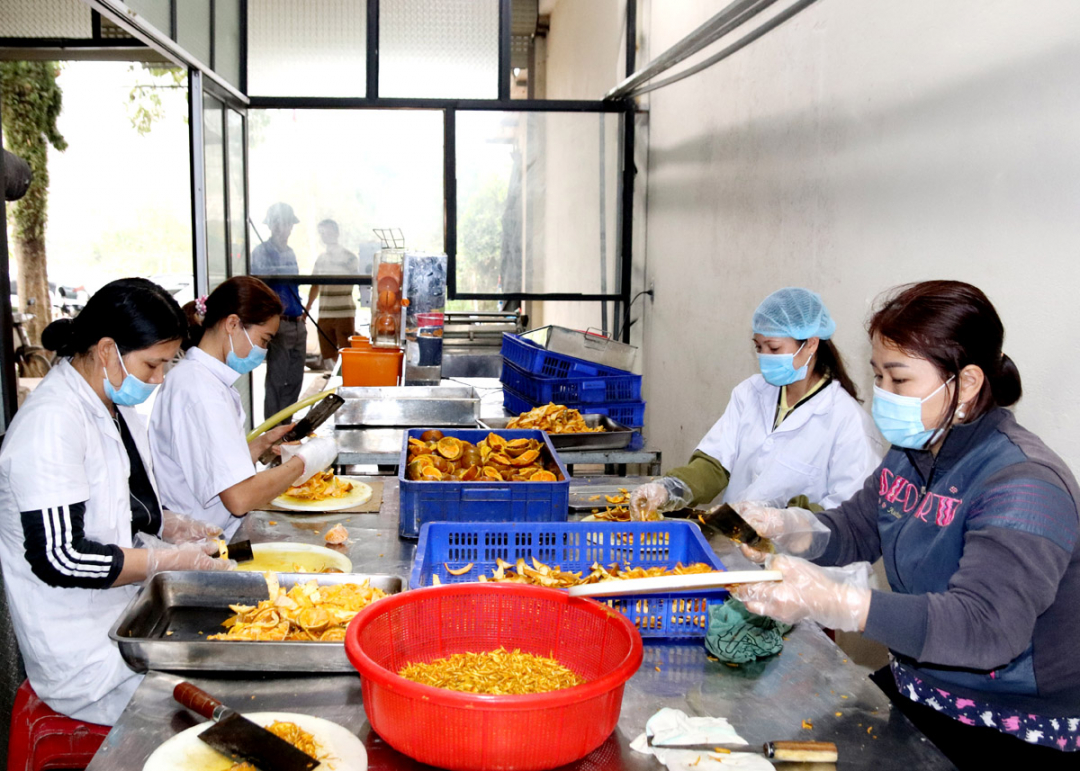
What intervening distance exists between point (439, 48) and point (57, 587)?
5.97m

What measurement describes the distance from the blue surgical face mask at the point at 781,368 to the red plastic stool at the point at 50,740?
2.29 m

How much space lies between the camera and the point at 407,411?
187 inches

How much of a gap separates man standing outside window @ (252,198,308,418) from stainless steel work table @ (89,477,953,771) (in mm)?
5508

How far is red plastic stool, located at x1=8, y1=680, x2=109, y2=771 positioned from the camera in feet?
7.24

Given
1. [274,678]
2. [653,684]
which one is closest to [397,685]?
[274,678]

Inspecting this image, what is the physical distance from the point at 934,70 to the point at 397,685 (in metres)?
2.77

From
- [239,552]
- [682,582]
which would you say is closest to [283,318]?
[239,552]

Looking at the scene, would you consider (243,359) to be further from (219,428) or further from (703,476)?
(703,476)

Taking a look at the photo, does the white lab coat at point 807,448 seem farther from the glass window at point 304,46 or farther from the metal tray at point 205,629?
the glass window at point 304,46

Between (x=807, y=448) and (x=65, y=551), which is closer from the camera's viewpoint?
(x=65, y=551)

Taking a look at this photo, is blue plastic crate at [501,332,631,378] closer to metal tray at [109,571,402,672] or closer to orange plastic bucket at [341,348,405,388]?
orange plastic bucket at [341,348,405,388]

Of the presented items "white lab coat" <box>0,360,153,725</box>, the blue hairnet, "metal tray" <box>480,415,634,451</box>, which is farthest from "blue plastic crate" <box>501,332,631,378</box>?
"white lab coat" <box>0,360,153,725</box>

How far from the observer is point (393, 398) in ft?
16.1

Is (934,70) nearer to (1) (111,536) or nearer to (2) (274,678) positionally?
(2) (274,678)
